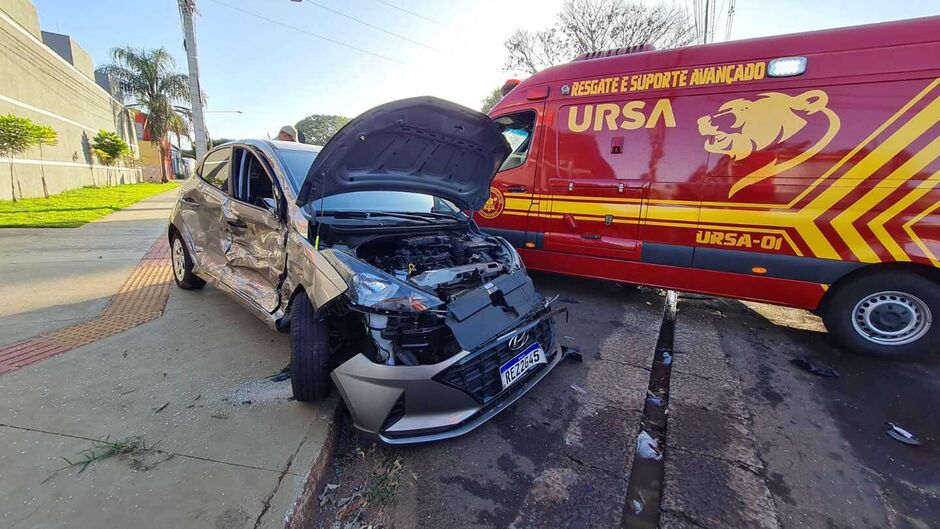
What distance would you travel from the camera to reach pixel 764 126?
11.6ft

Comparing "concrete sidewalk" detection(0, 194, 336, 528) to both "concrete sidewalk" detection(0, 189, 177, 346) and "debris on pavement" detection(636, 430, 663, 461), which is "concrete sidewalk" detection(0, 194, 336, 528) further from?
"debris on pavement" detection(636, 430, 663, 461)

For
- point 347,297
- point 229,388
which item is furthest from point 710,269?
point 229,388

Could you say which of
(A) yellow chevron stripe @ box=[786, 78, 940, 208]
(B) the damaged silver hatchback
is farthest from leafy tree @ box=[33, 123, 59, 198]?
(A) yellow chevron stripe @ box=[786, 78, 940, 208]

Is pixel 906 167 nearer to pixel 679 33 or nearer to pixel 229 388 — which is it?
pixel 229 388

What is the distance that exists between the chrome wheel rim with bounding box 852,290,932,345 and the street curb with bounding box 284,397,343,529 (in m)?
4.23

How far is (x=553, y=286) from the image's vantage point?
17.1 ft

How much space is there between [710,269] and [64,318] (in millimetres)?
6007

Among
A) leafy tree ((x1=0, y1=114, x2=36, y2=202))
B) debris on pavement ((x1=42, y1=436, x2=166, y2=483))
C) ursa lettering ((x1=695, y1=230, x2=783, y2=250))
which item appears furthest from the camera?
leafy tree ((x1=0, y1=114, x2=36, y2=202))

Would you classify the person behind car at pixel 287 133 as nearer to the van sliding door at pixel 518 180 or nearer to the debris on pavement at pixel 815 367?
the van sliding door at pixel 518 180

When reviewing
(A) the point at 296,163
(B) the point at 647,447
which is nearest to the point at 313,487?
(B) the point at 647,447

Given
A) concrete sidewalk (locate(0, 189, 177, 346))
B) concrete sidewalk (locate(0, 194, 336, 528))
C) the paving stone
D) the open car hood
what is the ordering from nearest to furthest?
concrete sidewalk (locate(0, 194, 336, 528)) < the paving stone < the open car hood < concrete sidewalk (locate(0, 189, 177, 346))

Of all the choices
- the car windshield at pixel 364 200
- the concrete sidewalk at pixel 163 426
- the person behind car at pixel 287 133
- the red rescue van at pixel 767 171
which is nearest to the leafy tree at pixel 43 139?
the person behind car at pixel 287 133

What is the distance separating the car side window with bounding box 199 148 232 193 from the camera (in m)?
3.74

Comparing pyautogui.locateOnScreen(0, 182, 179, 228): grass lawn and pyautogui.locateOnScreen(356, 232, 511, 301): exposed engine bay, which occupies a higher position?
pyautogui.locateOnScreen(356, 232, 511, 301): exposed engine bay
